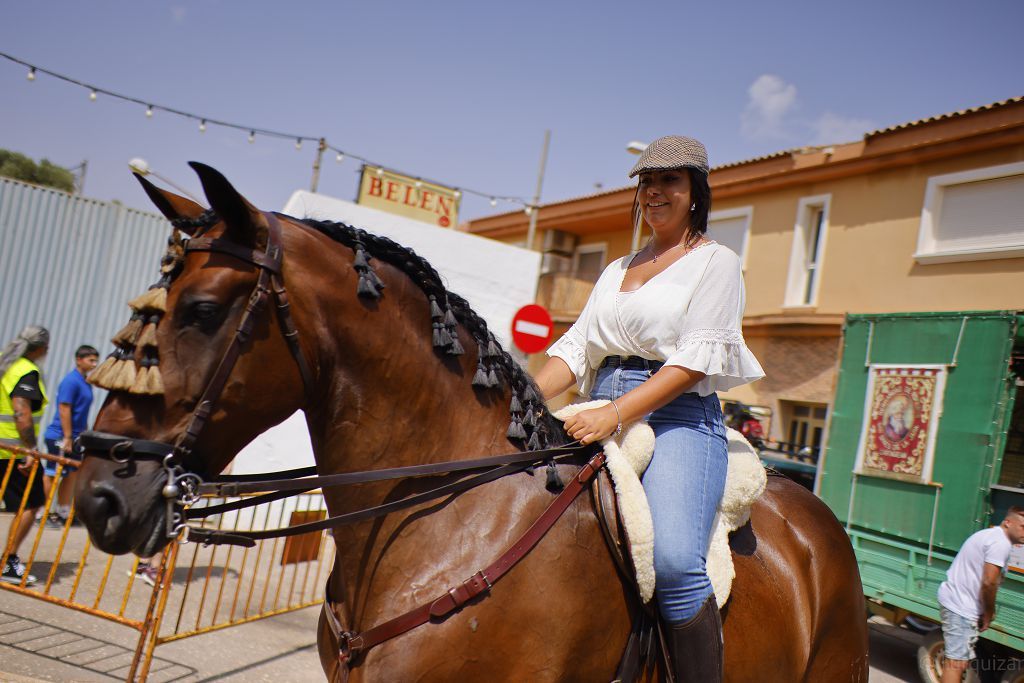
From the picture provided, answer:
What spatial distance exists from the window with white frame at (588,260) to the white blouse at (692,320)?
18065mm

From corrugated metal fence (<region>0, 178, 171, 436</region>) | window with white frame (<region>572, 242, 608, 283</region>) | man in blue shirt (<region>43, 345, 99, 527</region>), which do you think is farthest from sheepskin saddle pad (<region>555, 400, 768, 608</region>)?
window with white frame (<region>572, 242, 608, 283</region>)

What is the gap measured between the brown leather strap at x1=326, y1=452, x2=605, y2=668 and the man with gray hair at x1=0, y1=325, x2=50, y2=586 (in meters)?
5.27

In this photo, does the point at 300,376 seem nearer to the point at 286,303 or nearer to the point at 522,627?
the point at 286,303

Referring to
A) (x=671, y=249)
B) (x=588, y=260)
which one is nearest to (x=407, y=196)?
(x=588, y=260)

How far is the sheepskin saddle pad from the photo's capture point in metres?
2.12

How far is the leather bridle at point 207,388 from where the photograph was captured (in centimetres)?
165

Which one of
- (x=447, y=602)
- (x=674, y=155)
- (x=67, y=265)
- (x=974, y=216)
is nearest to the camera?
(x=447, y=602)

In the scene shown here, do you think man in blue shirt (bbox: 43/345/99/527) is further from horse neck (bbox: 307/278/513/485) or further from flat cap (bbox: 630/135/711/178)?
flat cap (bbox: 630/135/711/178)

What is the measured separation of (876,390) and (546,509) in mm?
7091

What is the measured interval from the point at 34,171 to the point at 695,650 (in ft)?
109

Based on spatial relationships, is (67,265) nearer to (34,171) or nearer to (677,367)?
(677,367)

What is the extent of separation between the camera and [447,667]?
6.02 ft

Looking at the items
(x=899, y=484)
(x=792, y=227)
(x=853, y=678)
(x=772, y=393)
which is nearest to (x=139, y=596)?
(x=853, y=678)

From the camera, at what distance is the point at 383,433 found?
2.02 metres
